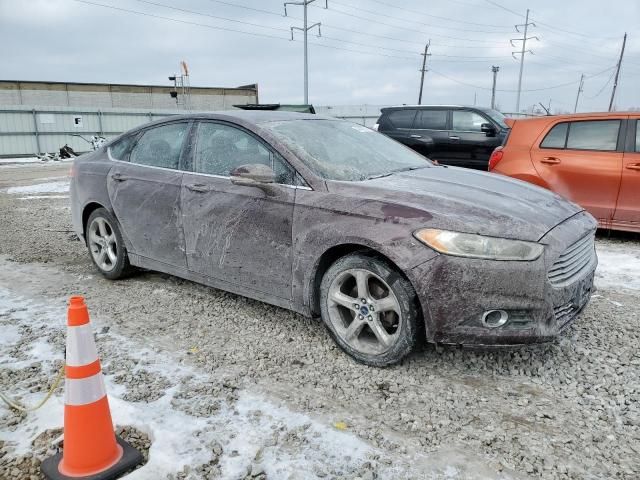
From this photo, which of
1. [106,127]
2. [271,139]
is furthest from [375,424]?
[106,127]

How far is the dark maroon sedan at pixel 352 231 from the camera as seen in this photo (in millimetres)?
2824

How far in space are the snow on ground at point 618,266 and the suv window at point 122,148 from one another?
4461 millimetres

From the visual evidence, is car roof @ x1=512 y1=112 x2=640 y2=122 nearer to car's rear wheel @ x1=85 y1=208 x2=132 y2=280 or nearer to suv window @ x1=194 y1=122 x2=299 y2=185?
suv window @ x1=194 y1=122 x2=299 y2=185

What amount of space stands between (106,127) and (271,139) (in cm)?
2684

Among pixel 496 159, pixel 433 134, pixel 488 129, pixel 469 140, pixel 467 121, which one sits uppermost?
pixel 467 121

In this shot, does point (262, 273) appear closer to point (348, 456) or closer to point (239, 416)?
point (239, 416)

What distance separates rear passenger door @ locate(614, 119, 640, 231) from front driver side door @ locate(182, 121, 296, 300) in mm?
4452

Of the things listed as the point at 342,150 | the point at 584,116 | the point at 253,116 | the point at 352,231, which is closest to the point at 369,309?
the point at 352,231

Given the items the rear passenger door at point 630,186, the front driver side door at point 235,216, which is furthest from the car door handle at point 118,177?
the rear passenger door at point 630,186

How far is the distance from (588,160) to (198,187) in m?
4.73

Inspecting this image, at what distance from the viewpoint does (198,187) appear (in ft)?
13.1

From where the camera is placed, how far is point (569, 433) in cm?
251

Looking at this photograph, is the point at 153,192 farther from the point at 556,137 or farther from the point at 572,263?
the point at 556,137

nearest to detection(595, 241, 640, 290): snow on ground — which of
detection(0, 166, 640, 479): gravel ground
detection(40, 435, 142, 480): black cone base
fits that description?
detection(0, 166, 640, 479): gravel ground
